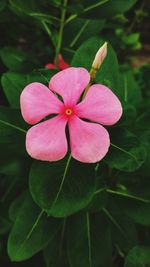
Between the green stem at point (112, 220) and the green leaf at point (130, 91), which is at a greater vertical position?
the green leaf at point (130, 91)

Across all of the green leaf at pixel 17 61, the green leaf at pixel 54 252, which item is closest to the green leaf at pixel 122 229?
the green leaf at pixel 54 252

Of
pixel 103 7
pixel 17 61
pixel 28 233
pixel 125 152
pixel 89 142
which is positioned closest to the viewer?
pixel 89 142

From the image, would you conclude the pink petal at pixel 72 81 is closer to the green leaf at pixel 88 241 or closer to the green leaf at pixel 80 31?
the green leaf at pixel 88 241

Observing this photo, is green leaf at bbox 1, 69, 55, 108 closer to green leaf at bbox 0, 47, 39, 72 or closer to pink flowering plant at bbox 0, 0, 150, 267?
pink flowering plant at bbox 0, 0, 150, 267

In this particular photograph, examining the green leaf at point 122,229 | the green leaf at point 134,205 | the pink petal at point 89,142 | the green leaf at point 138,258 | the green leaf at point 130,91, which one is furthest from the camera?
the green leaf at point 130,91

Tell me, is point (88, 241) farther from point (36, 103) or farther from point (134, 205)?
point (36, 103)

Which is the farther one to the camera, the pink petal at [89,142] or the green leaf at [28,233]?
the green leaf at [28,233]

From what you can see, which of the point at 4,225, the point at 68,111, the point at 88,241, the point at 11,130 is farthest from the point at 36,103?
the point at 4,225
